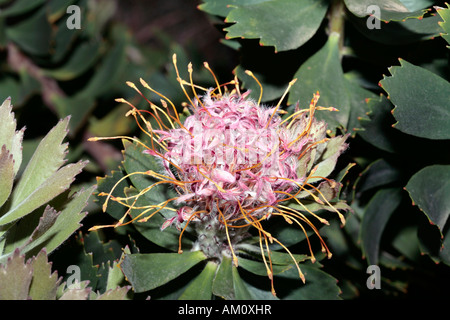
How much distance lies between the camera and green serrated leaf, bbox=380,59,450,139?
2.75ft

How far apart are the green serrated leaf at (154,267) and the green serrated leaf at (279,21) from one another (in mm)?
403

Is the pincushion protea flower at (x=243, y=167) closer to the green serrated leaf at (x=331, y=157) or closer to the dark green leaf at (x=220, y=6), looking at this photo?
the green serrated leaf at (x=331, y=157)

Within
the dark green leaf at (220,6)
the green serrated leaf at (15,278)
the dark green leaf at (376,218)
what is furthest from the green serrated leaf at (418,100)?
the green serrated leaf at (15,278)

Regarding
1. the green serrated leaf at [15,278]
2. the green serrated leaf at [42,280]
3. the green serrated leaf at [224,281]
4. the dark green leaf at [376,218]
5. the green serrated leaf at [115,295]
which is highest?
the green serrated leaf at [15,278]

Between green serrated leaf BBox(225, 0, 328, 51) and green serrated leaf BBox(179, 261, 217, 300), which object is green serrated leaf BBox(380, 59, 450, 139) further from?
green serrated leaf BBox(179, 261, 217, 300)

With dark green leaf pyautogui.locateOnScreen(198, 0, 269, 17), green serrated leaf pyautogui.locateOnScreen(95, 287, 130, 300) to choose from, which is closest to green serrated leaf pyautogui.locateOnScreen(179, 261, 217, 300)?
green serrated leaf pyautogui.locateOnScreen(95, 287, 130, 300)

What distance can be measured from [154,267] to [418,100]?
0.54m

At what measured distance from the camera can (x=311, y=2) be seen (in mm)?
959

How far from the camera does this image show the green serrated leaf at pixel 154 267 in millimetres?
771

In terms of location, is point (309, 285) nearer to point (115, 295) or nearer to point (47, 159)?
point (115, 295)

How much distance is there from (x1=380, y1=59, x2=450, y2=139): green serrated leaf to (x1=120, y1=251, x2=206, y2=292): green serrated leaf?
44cm
